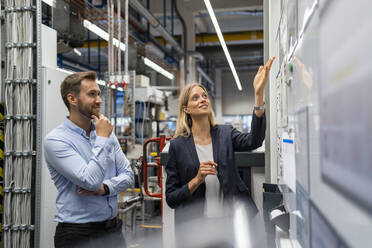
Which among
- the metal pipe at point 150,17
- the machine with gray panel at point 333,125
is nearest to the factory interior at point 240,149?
the machine with gray panel at point 333,125

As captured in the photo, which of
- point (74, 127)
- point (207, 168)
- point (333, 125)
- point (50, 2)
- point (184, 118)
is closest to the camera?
point (333, 125)

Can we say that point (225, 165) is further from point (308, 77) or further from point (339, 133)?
point (339, 133)

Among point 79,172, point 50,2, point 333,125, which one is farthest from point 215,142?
point 50,2

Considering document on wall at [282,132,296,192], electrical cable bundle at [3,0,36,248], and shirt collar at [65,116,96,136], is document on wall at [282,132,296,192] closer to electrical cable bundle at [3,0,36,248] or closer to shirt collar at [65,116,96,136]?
shirt collar at [65,116,96,136]

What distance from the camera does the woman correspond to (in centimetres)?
156

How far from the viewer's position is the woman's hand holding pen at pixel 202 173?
4.91 feet

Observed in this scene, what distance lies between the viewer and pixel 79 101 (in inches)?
68.4

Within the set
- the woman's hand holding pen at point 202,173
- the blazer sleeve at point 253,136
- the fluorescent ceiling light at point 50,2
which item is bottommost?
the woman's hand holding pen at point 202,173

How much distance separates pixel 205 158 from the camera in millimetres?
1702

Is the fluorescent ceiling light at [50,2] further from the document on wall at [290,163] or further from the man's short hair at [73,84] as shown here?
the document on wall at [290,163]

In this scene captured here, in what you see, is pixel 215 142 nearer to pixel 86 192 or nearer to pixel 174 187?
pixel 174 187

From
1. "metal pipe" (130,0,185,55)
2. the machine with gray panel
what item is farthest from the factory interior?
"metal pipe" (130,0,185,55)

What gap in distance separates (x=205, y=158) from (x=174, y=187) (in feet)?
0.73

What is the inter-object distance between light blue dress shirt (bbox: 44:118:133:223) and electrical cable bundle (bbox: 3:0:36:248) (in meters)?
1.13
